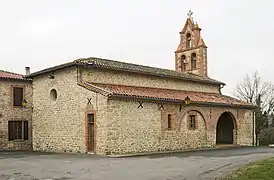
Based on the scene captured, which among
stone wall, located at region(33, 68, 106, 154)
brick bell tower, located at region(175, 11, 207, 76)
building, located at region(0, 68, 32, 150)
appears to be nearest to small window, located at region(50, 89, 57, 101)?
stone wall, located at region(33, 68, 106, 154)

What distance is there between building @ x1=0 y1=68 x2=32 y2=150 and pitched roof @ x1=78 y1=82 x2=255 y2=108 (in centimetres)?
759

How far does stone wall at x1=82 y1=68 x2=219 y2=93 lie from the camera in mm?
21623

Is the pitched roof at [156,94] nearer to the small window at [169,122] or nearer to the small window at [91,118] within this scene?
the small window at [169,122]

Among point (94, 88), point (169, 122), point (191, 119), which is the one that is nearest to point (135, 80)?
point (169, 122)

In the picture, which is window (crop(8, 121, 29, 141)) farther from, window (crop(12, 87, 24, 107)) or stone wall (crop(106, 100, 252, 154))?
stone wall (crop(106, 100, 252, 154))

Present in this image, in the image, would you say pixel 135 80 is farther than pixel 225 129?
No

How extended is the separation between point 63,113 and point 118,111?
14.2 ft

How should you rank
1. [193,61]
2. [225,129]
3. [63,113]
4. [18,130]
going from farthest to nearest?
[193,61] < [225,129] < [18,130] < [63,113]

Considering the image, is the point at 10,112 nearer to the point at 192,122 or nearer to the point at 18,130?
the point at 18,130

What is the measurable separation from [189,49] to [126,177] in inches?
Result: 904

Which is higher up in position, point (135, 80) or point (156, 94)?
point (135, 80)

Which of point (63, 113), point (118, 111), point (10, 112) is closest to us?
point (118, 111)

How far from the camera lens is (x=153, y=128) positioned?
69.4ft

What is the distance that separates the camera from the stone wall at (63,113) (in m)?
19.9
